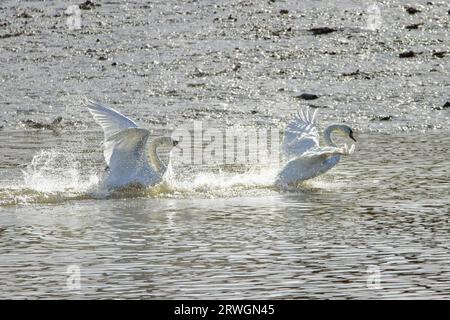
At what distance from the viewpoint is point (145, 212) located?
1216cm

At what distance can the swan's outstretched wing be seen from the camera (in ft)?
47.2

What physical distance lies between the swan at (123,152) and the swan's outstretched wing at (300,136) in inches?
64.7

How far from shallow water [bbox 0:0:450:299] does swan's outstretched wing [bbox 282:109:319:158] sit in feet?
1.30

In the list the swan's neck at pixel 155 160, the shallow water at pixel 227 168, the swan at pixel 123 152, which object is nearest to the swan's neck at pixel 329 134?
the shallow water at pixel 227 168

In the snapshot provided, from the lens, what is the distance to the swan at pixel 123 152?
1322 centimetres

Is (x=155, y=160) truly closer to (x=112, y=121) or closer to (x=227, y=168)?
(x=112, y=121)

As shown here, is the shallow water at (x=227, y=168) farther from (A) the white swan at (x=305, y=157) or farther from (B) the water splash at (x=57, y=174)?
(A) the white swan at (x=305, y=157)

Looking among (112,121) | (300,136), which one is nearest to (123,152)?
(112,121)

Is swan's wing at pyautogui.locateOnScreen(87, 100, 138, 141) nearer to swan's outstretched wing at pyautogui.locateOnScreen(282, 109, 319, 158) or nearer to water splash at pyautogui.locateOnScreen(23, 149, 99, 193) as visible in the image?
water splash at pyautogui.locateOnScreen(23, 149, 99, 193)

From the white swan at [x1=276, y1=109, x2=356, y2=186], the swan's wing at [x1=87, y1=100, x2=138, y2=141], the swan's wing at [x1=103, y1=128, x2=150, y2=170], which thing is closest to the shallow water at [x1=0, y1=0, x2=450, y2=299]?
the white swan at [x1=276, y1=109, x2=356, y2=186]

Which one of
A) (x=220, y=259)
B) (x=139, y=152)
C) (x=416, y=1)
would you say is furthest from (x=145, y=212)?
(x=416, y=1)

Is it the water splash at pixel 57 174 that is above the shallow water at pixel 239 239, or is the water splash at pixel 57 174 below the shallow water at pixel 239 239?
above

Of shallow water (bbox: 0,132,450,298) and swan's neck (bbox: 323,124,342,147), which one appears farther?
swan's neck (bbox: 323,124,342,147)

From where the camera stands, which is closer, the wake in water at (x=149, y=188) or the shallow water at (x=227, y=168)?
the shallow water at (x=227, y=168)
